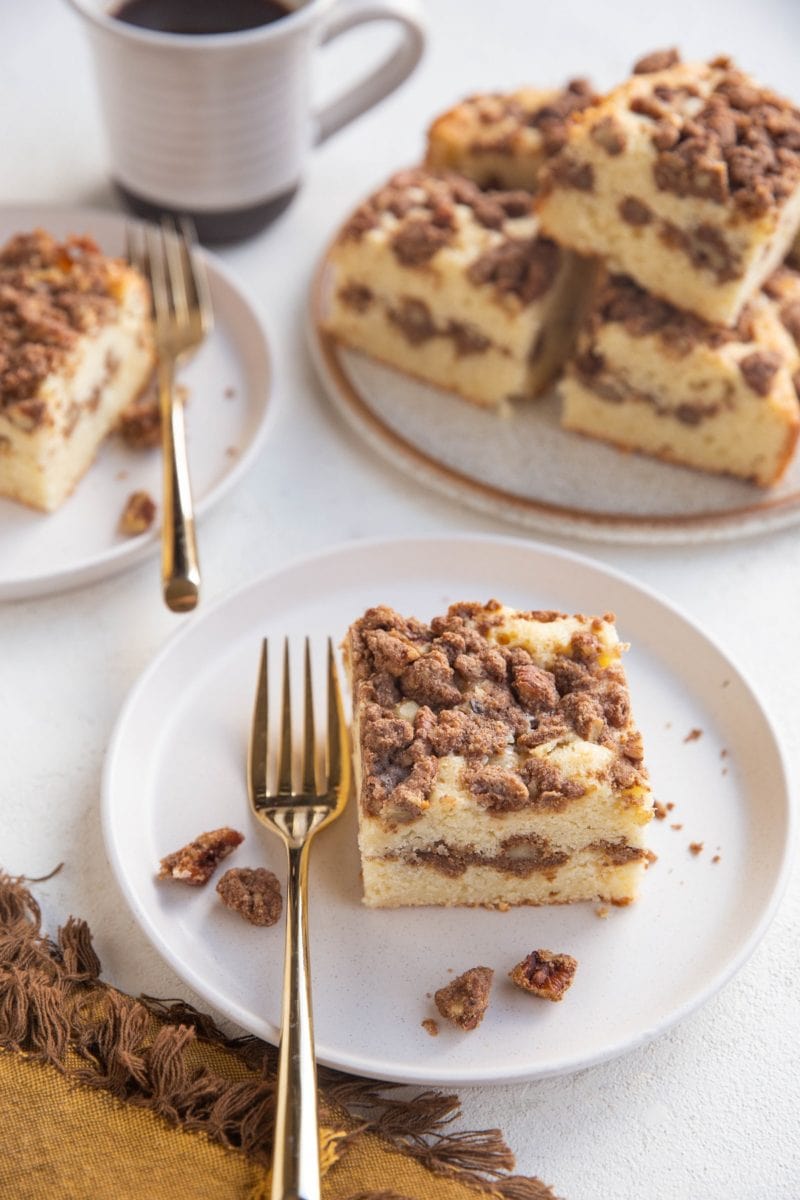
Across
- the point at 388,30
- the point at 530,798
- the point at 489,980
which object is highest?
the point at 388,30

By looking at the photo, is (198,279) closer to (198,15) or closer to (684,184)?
(198,15)

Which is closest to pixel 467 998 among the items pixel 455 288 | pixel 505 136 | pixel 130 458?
pixel 130 458

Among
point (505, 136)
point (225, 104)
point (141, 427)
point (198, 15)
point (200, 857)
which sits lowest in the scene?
point (200, 857)

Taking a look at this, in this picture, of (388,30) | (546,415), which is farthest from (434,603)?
(388,30)

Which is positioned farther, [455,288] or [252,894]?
[455,288]

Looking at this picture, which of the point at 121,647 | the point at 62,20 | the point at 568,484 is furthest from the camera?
the point at 62,20

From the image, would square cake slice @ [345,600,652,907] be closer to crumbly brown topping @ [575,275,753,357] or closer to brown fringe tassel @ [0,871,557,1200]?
brown fringe tassel @ [0,871,557,1200]

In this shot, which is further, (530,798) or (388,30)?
(388,30)

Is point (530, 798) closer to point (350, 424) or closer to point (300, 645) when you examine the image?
point (300, 645)
